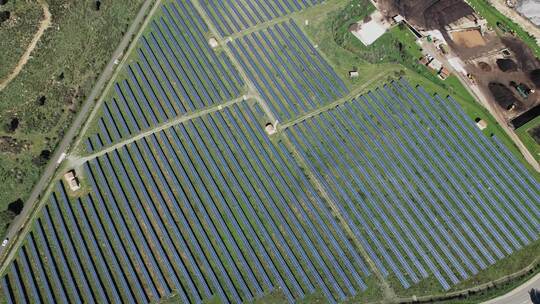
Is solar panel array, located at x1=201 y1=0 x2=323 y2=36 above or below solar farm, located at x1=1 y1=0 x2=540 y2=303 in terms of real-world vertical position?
above

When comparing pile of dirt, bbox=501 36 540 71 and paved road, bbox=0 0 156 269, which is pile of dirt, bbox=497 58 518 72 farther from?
paved road, bbox=0 0 156 269

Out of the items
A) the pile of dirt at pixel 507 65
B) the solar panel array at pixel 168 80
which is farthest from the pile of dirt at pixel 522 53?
the solar panel array at pixel 168 80

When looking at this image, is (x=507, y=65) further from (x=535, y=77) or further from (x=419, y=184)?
(x=419, y=184)

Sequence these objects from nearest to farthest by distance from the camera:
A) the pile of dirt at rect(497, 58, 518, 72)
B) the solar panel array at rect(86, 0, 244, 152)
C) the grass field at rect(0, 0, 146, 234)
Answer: the grass field at rect(0, 0, 146, 234) < the solar panel array at rect(86, 0, 244, 152) < the pile of dirt at rect(497, 58, 518, 72)

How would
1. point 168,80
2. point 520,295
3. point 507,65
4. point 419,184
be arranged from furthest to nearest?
1. point 507,65
2. point 168,80
3. point 419,184
4. point 520,295

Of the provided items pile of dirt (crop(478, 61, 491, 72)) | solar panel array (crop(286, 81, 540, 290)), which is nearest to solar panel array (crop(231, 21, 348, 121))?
solar panel array (crop(286, 81, 540, 290))

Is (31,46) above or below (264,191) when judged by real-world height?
above

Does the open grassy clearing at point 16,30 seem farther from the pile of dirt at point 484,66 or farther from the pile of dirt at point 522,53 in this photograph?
the pile of dirt at point 522,53

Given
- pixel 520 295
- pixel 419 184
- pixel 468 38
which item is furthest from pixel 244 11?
pixel 520 295
